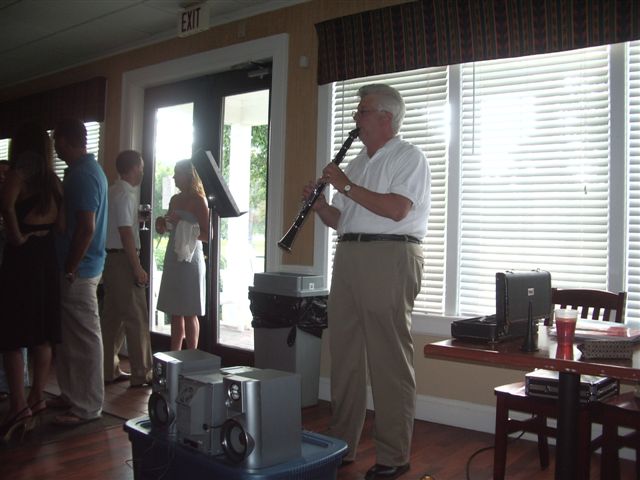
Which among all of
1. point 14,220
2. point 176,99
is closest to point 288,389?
point 14,220

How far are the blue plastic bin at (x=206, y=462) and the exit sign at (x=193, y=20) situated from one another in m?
2.90

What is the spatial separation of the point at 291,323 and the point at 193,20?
2.25 m

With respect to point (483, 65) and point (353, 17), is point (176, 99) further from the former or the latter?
point (483, 65)

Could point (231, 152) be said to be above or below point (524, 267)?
above

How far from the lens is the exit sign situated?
13.2 ft

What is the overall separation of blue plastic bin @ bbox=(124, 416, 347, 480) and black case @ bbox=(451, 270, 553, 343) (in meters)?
0.55

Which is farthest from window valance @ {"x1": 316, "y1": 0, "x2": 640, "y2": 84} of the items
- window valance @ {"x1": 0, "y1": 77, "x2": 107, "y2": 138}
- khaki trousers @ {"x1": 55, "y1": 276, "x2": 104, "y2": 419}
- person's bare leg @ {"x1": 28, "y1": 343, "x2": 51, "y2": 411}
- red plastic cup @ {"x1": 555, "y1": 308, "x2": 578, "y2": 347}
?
window valance @ {"x1": 0, "y1": 77, "x2": 107, "y2": 138}

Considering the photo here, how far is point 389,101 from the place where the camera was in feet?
7.88

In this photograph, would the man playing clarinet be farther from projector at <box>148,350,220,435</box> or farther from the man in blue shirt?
the man in blue shirt

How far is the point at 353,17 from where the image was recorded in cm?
347

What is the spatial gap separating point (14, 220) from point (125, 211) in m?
0.94

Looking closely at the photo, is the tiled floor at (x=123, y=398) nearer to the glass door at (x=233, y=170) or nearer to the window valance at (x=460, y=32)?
the glass door at (x=233, y=170)

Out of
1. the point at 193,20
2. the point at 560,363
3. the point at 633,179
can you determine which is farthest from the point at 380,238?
the point at 193,20

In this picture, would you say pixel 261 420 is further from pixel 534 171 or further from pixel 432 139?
pixel 432 139
